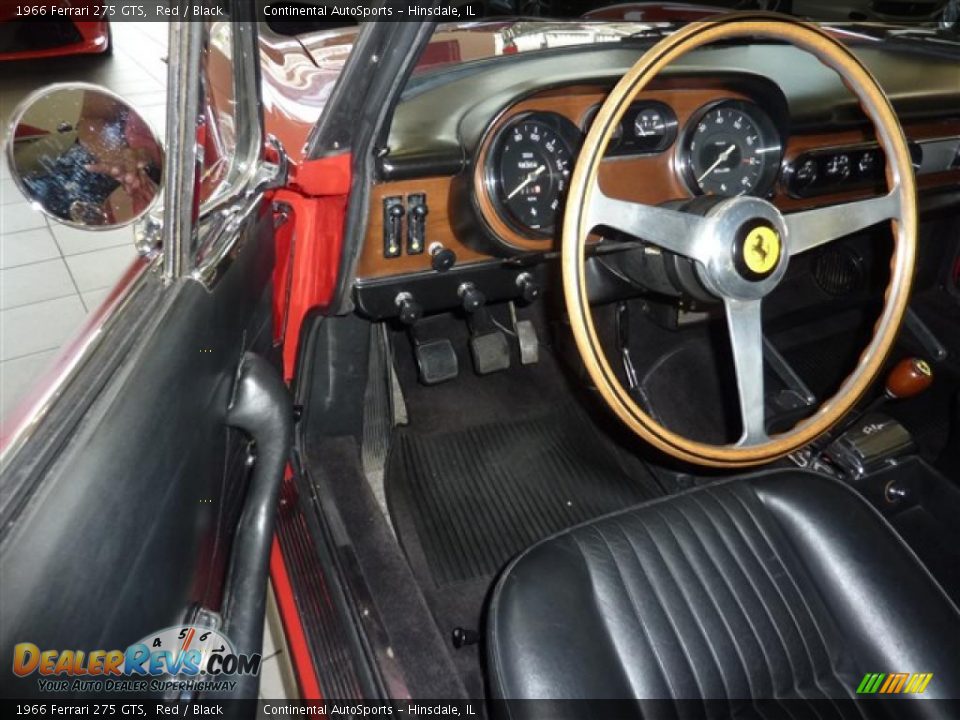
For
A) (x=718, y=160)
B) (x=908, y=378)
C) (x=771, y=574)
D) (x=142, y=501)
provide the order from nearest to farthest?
(x=142, y=501) → (x=771, y=574) → (x=718, y=160) → (x=908, y=378)

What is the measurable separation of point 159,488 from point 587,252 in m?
1.12

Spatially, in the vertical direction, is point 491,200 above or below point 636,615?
→ above

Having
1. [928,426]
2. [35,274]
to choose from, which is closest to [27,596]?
[35,274]

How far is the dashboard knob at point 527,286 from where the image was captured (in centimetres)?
186

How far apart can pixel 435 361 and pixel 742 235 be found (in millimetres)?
1175

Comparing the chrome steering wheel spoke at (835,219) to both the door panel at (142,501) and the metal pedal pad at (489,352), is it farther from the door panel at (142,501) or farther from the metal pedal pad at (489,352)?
the metal pedal pad at (489,352)

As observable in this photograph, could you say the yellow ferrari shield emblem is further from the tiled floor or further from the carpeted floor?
the carpeted floor

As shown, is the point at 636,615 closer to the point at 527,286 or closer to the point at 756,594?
the point at 756,594

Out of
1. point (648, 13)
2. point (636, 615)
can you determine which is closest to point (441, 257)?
point (636, 615)

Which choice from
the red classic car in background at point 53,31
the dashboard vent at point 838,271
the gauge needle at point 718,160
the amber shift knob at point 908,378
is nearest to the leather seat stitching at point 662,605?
the gauge needle at point 718,160

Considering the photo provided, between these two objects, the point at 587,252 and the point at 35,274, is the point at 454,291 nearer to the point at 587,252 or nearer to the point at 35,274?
the point at 587,252

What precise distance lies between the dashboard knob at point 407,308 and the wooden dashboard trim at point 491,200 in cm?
6

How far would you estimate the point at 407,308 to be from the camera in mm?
1692

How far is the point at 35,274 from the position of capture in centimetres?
208
